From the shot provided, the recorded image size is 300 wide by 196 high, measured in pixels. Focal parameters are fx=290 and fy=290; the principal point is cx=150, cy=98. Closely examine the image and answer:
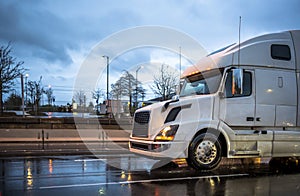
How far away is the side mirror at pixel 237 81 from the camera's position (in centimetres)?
757

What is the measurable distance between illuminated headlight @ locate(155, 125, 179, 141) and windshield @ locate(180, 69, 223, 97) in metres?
1.53

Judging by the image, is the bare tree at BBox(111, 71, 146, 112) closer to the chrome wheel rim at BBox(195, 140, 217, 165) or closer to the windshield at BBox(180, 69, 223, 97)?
the windshield at BBox(180, 69, 223, 97)

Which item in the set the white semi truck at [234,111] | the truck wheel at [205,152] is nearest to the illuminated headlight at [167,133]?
the white semi truck at [234,111]

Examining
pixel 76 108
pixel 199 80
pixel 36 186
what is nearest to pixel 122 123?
pixel 76 108

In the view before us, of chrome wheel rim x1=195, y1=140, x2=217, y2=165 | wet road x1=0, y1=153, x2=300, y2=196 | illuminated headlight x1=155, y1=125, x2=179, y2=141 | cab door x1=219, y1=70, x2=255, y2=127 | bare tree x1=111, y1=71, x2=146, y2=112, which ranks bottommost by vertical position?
wet road x1=0, y1=153, x2=300, y2=196

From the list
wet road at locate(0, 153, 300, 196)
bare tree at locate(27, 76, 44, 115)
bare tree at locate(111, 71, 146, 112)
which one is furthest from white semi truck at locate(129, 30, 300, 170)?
bare tree at locate(27, 76, 44, 115)

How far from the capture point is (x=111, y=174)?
739 centimetres

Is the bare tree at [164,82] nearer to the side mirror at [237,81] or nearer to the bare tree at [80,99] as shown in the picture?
the bare tree at [80,99]

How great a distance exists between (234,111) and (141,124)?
259 cm

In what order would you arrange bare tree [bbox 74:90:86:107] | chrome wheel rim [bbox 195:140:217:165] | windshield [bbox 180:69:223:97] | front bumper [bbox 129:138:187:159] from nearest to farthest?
front bumper [bbox 129:138:187:159], chrome wheel rim [bbox 195:140:217:165], windshield [bbox 180:69:223:97], bare tree [bbox 74:90:86:107]

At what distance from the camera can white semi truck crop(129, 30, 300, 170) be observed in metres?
7.50

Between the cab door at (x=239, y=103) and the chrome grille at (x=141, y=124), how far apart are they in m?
2.02

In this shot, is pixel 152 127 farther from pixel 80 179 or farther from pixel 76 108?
pixel 76 108

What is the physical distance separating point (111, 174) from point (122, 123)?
1888 cm
